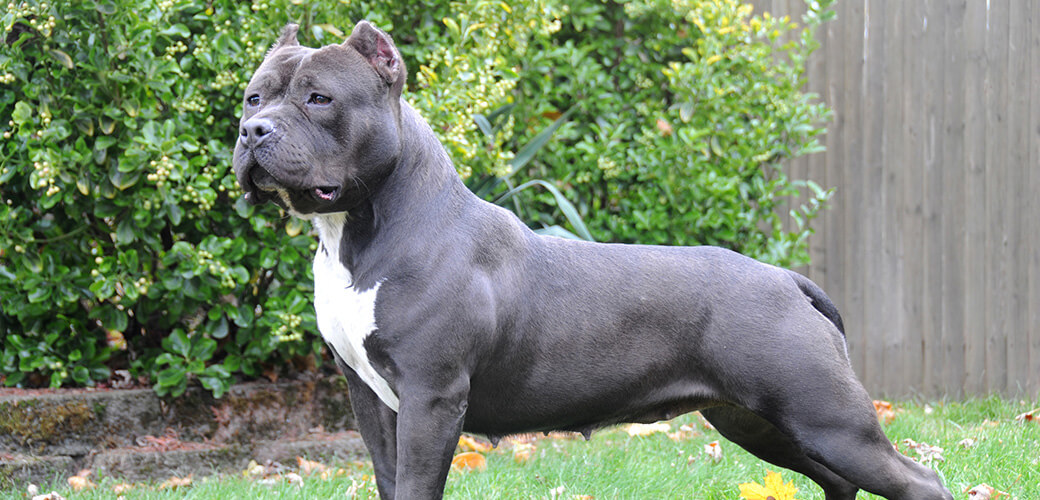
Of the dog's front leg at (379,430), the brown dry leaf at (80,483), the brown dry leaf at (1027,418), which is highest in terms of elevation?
the dog's front leg at (379,430)

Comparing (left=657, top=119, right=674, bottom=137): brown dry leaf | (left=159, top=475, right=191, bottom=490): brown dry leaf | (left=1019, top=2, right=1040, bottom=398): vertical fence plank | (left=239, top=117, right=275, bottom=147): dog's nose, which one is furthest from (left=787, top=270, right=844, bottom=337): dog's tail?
(left=1019, top=2, right=1040, bottom=398): vertical fence plank

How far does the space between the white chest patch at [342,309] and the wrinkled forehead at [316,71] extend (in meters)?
0.39

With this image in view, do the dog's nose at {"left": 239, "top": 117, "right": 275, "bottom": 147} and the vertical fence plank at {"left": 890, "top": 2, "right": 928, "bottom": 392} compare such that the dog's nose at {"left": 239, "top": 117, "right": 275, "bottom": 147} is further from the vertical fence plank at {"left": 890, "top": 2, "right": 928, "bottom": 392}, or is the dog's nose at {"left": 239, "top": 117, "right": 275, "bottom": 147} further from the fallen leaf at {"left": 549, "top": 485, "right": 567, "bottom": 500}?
the vertical fence plank at {"left": 890, "top": 2, "right": 928, "bottom": 392}

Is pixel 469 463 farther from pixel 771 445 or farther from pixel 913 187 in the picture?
pixel 913 187

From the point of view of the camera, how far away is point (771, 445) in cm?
336

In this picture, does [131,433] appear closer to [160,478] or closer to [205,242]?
[160,478]

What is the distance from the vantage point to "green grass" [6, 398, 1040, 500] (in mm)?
3918

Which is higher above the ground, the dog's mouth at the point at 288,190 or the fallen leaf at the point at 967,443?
the dog's mouth at the point at 288,190

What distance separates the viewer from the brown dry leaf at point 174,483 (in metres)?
4.26

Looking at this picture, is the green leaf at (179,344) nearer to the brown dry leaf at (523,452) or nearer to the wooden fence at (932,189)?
the brown dry leaf at (523,452)

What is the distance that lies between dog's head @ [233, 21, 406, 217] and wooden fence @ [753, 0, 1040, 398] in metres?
4.26

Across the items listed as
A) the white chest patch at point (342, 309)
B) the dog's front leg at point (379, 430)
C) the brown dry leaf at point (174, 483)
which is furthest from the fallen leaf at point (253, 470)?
the white chest patch at point (342, 309)

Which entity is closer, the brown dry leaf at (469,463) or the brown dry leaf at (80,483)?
the brown dry leaf at (80,483)

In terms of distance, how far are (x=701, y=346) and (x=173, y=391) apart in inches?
110
